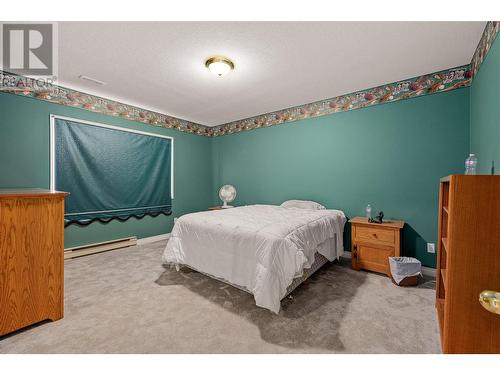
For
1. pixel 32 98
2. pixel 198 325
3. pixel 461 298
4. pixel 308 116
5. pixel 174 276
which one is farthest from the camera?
pixel 308 116

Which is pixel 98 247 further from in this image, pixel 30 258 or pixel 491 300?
pixel 491 300

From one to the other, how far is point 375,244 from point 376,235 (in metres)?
0.11

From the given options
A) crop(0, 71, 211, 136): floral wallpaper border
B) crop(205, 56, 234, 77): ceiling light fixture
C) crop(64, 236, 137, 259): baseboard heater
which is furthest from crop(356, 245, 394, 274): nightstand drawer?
crop(0, 71, 211, 136): floral wallpaper border

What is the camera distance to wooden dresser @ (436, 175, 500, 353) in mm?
1095

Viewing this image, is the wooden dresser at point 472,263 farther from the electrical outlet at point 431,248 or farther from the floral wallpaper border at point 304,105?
the electrical outlet at point 431,248

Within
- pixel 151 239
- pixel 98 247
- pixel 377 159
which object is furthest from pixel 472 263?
pixel 151 239

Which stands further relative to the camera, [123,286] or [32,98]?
[32,98]

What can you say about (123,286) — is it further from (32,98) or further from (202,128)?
(202,128)

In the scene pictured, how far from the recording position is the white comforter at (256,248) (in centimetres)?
194

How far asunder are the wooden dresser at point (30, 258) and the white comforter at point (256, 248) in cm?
114

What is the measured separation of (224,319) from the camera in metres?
1.89

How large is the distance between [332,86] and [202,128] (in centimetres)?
312
